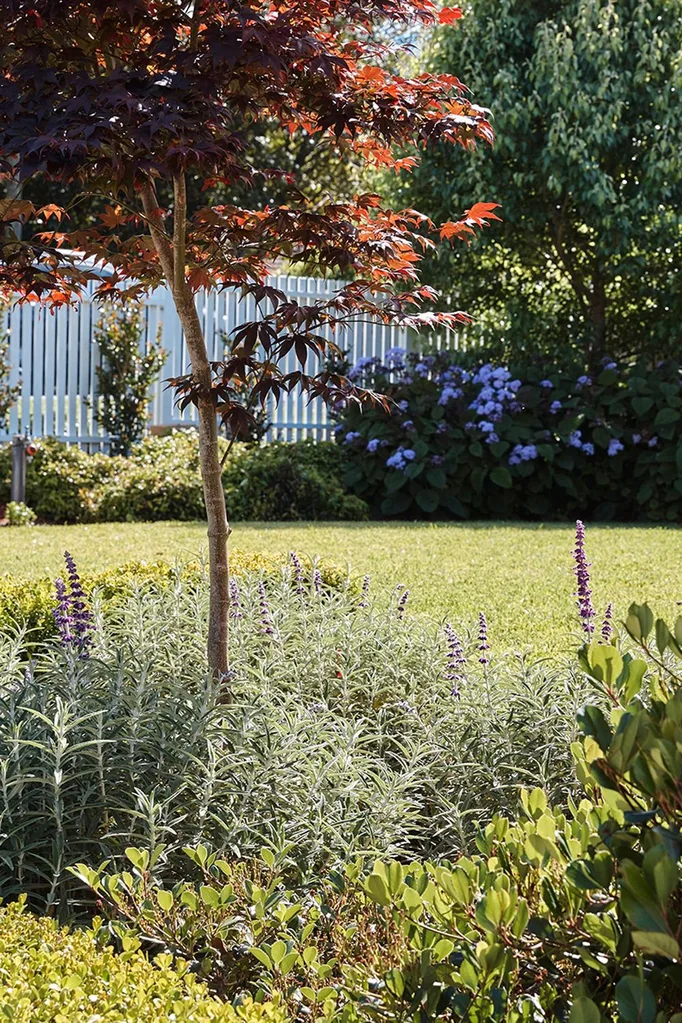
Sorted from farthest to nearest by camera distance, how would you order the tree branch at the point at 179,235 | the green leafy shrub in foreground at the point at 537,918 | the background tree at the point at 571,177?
1. the background tree at the point at 571,177
2. the tree branch at the point at 179,235
3. the green leafy shrub in foreground at the point at 537,918

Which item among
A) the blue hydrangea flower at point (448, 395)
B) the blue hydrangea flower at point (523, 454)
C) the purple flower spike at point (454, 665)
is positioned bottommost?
the purple flower spike at point (454, 665)

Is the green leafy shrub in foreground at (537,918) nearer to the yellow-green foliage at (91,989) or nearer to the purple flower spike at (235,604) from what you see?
the yellow-green foliage at (91,989)

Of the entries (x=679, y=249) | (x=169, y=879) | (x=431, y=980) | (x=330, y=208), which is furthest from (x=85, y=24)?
(x=679, y=249)

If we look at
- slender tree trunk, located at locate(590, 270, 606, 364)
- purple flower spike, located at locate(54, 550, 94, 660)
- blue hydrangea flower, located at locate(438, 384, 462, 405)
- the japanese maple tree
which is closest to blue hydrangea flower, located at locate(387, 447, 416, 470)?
blue hydrangea flower, located at locate(438, 384, 462, 405)

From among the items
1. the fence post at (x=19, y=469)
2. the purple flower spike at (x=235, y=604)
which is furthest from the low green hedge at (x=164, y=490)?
the purple flower spike at (x=235, y=604)

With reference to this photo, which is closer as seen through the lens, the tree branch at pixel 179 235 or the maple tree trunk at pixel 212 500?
the tree branch at pixel 179 235

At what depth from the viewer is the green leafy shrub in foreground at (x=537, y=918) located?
4.24 ft

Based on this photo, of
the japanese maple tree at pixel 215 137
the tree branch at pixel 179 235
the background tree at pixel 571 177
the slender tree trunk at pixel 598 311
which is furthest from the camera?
the slender tree trunk at pixel 598 311

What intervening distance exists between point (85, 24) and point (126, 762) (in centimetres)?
197

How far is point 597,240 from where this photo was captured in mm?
11531

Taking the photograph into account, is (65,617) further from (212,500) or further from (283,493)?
(283,493)

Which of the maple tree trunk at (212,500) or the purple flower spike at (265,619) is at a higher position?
the maple tree trunk at (212,500)

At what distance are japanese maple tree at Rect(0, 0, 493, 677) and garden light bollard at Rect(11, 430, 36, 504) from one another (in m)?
6.03

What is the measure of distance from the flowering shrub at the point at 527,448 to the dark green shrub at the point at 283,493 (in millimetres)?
458
